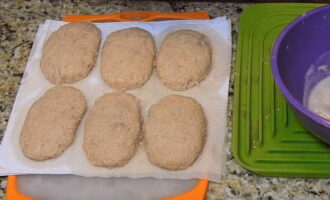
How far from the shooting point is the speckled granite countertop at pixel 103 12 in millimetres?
767

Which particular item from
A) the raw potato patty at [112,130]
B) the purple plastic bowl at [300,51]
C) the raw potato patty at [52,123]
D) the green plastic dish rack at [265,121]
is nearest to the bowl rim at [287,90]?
the purple plastic bowl at [300,51]

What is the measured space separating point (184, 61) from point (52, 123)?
29 cm

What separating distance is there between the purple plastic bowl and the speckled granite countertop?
4.2 inches

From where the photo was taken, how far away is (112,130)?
2.67ft

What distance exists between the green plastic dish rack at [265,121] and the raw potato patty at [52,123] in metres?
0.31

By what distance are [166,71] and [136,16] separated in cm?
20

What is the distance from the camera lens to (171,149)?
30.8 inches

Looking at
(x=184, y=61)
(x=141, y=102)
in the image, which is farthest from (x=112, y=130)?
(x=184, y=61)

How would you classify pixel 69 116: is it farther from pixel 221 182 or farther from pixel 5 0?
pixel 5 0

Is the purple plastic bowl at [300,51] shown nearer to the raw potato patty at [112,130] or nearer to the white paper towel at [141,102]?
the white paper towel at [141,102]

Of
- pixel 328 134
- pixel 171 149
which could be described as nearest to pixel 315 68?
pixel 328 134

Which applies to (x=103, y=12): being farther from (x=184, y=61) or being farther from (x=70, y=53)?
(x=184, y=61)

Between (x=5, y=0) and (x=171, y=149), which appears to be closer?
(x=171, y=149)

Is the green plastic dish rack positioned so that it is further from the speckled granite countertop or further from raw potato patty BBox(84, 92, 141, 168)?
raw potato patty BBox(84, 92, 141, 168)
